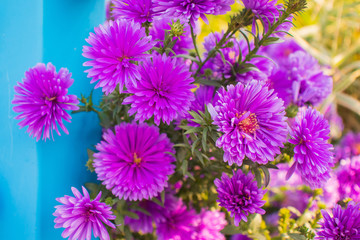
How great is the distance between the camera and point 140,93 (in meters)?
0.55

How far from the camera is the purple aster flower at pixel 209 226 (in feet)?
2.52

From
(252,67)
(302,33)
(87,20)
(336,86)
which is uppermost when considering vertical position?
(302,33)

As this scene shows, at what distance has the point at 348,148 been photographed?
3.94 feet

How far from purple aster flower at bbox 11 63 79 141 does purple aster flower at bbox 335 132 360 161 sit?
97 cm

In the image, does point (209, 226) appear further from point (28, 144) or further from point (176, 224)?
point (28, 144)

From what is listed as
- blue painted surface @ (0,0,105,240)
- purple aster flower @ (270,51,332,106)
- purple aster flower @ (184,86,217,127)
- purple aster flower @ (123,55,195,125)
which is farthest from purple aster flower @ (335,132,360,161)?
blue painted surface @ (0,0,105,240)

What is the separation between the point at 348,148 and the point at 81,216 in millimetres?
1022

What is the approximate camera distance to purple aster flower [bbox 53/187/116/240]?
54 centimetres

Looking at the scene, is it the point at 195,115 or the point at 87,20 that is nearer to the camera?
the point at 195,115

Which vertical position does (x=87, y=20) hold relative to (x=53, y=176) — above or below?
above

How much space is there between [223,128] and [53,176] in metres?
0.38

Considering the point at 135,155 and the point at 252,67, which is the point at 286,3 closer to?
the point at 252,67

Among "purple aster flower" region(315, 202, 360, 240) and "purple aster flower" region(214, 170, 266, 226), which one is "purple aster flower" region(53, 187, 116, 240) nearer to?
"purple aster flower" region(214, 170, 266, 226)

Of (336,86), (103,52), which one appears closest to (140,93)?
(103,52)
